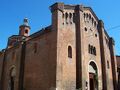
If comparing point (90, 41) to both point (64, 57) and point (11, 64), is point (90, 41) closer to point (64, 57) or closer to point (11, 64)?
point (64, 57)

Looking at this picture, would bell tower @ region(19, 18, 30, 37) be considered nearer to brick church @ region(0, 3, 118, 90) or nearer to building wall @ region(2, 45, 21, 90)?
building wall @ region(2, 45, 21, 90)

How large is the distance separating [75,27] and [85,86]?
625 centimetres

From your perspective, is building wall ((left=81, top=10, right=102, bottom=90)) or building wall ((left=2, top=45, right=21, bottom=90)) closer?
building wall ((left=81, top=10, right=102, bottom=90))

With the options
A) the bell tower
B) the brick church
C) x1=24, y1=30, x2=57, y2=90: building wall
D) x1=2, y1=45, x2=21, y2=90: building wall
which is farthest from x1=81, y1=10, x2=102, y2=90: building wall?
the bell tower

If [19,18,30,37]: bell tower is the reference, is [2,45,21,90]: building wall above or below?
below

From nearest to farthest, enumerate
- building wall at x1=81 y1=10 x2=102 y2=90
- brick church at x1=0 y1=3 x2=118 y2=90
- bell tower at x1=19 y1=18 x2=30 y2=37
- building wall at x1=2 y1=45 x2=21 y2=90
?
brick church at x1=0 y1=3 x2=118 y2=90, building wall at x1=81 y1=10 x2=102 y2=90, building wall at x1=2 y1=45 x2=21 y2=90, bell tower at x1=19 y1=18 x2=30 y2=37

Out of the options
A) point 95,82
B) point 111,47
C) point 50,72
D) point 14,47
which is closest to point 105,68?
point 95,82

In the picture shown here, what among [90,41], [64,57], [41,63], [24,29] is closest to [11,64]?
[41,63]

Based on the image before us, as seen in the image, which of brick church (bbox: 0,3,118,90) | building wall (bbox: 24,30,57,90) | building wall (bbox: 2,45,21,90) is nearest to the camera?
building wall (bbox: 24,30,57,90)

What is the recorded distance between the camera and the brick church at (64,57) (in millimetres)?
18750

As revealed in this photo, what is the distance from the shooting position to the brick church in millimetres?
18750

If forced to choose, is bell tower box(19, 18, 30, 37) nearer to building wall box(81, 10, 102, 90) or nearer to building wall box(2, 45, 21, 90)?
building wall box(2, 45, 21, 90)

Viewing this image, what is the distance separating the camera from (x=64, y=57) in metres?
19.0

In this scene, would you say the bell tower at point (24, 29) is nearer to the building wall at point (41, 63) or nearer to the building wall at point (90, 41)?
the building wall at point (41, 63)
